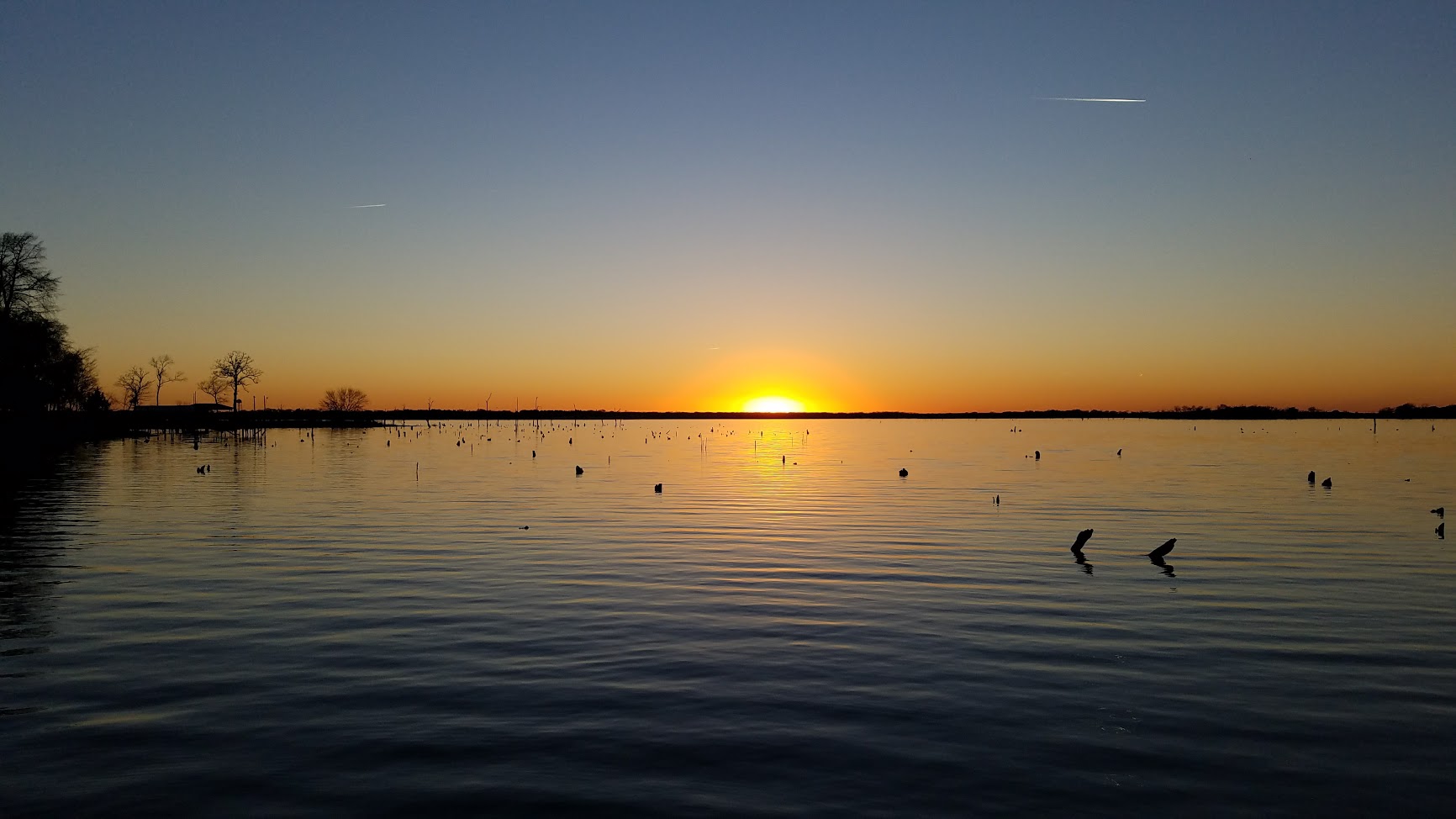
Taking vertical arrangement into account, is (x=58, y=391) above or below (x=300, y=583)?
above

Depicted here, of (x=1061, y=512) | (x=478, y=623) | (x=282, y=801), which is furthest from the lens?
(x=1061, y=512)

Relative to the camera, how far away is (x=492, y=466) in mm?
84000

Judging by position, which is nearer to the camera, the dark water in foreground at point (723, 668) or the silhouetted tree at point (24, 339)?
the dark water in foreground at point (723, 668)

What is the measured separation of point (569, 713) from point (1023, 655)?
8.40 meters

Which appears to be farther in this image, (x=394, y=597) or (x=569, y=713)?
(x=394, y=597)

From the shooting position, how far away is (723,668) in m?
16.5

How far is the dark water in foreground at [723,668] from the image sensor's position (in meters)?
11.1

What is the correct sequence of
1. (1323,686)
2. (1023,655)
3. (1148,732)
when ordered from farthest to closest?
1. (1023,655)
2. (1323,686)
3. (1148,732)

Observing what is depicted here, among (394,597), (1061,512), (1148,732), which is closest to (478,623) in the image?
(394,597)

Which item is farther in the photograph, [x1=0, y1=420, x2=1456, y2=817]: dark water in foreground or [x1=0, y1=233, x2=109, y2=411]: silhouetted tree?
[x1=0, y1=233, x2=109, y2=411]: silhouetted tree

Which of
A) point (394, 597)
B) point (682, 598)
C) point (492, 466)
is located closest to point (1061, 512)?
point (682, 598)

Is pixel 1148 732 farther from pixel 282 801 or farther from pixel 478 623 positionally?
pixel 478 623

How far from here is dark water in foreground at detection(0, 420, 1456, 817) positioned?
36.5ft

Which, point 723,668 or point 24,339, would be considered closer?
point 723,668
